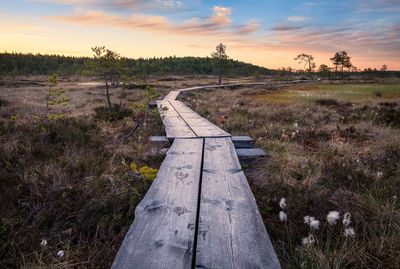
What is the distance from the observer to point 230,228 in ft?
4.99

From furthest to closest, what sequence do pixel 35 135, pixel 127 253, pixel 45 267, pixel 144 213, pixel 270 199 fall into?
pixel 35 135 < pixel 270 199 < pixel 144 213 < pixel 45 267 < pixel 127 253

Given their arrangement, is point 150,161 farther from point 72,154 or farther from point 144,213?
point 144,213

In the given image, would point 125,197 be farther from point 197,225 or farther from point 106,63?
point 106,63

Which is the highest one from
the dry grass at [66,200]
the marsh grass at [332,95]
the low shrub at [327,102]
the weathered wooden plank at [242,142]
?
the marsh grass at [332,95]

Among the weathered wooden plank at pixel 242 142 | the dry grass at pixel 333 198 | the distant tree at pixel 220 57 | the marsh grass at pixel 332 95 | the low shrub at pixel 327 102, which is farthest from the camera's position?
the distant tree at pixel 220 57

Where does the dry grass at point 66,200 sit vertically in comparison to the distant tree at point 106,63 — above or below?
below

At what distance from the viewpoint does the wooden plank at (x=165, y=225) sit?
3.95 ft

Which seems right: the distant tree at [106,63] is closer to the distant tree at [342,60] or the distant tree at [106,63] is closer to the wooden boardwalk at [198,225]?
the wooden boardwalk at [198,225]

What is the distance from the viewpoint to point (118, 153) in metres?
3.94

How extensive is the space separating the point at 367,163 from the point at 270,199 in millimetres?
2393

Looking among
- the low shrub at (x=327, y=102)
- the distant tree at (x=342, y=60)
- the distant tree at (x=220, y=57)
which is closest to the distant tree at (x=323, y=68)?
the distant tree at (x=342, y=60)

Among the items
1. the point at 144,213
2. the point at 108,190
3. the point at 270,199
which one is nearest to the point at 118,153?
the point at 108,190

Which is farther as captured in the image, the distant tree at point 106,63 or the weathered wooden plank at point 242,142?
the distant tree at point 106,63

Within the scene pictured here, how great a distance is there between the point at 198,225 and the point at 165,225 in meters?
0.25
